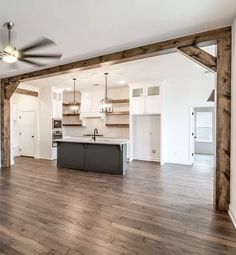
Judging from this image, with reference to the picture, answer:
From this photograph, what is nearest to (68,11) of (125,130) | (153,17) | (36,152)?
(153,17)

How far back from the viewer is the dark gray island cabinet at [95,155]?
5.19 meters

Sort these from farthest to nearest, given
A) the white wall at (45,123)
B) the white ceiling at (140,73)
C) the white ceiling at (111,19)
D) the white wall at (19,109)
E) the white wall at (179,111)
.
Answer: the white wall at (19,109)
the white wall at (45,123)
the white wall at (179,111)
the white ceiling at (140,73)
the white ceiling at (111,19)

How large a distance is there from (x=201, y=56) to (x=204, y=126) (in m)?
6.97

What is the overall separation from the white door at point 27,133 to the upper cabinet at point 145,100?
4.32 m

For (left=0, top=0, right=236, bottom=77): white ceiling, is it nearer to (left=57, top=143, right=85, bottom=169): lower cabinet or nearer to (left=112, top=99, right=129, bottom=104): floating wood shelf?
(left=57, top=143, right=85, bottom=169): lower cabinet

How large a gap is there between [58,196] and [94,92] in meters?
5.55

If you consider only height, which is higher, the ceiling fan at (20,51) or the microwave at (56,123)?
the ceiling fan at (20,51)

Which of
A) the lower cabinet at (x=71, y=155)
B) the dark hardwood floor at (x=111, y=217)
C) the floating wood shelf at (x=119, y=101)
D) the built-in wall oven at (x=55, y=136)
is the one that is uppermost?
the floating wood shelf at (x=119, y=101)

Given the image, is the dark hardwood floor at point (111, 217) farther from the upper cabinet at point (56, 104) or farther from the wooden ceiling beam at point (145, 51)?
the upper cabinet at point (56, 104)

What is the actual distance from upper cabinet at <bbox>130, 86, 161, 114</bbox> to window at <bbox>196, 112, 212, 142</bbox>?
3.90 metres

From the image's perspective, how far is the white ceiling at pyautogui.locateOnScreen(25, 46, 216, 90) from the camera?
4.71m

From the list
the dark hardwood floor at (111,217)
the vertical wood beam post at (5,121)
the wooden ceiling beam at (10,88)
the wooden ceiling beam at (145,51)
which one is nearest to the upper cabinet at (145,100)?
the dark hardwood floor at (111,217)

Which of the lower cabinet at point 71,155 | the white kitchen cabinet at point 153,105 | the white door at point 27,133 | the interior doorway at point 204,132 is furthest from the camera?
the interior doorway at point 204,132

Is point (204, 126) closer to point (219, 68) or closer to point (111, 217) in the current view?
point (219, 68)
